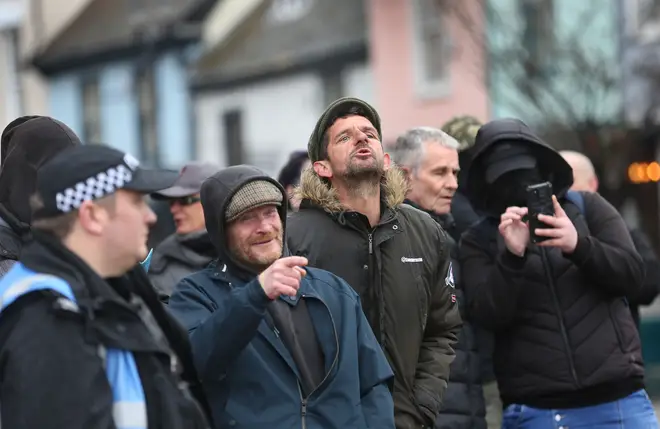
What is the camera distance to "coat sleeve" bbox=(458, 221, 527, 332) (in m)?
4.94

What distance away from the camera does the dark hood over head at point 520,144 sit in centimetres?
514

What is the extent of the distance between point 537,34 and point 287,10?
8609mm

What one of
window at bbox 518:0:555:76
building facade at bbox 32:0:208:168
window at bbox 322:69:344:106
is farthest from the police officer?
building facade at bbox 32:0:208:168

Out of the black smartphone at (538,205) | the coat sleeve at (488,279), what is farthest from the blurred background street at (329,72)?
the black smartphone at (538,205)

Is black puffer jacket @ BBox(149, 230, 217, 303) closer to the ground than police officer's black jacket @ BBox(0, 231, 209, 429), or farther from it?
closer to the ground

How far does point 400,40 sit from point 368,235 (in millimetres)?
19554

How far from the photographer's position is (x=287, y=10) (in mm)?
26484

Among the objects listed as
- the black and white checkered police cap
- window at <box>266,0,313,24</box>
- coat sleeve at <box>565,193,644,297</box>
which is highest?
window at <box>266,0,313,24</box>

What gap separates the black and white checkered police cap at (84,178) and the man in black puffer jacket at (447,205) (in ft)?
7.14

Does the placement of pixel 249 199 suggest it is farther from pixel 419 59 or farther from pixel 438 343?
pixel 419 59

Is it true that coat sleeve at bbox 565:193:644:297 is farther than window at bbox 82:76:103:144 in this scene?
No

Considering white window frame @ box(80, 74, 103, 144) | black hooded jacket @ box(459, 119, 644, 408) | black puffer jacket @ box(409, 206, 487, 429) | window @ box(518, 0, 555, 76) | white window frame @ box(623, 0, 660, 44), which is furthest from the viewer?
white window frame @ box(80, 74, 103, 144)

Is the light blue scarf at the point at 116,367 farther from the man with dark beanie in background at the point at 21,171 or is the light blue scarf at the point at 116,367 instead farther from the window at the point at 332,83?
the window at the point at 332,83

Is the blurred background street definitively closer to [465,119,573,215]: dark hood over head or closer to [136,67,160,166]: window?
[136,67,160,166]: window
